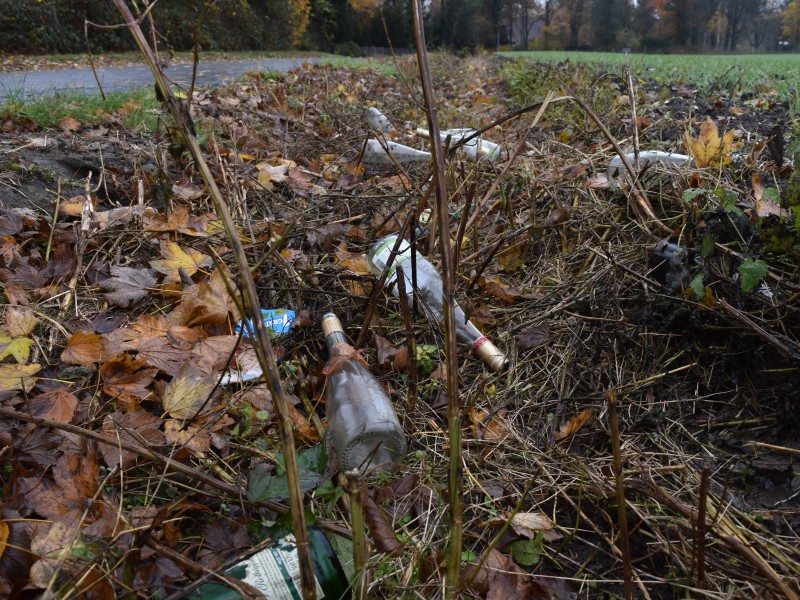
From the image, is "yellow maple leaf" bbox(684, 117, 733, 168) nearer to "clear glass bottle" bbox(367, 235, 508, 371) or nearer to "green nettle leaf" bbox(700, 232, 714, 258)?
"green nettle leaf" bbox(700, 232, 714, 258)

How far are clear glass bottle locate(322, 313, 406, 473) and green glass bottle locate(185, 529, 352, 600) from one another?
247 mm

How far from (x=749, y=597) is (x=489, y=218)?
1.78 m

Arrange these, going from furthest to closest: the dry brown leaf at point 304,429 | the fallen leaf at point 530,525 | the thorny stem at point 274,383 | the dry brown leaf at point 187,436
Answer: the dry brown leaf at point 304,429
the dry brown leaf at point 187,436
the fallen leaf at point 530,525
the thorny stem at point 274,383

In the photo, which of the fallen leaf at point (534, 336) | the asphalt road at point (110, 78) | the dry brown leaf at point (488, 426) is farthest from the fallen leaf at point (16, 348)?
the asphalt road at point (110, 78)

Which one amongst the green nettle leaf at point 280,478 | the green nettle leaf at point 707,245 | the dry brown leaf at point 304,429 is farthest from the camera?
the green nettle leaf at point 707,245

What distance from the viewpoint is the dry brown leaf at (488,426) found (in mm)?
1517

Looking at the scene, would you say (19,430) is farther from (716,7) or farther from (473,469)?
(716,7)

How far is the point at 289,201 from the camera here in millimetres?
2709

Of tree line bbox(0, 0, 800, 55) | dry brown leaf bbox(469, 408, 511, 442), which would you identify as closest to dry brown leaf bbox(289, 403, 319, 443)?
dry brown leaf bbox(469, 408, 511, 442)

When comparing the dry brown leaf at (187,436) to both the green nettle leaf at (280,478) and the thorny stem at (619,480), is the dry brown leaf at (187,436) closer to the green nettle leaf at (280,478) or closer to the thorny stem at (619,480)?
the green nettle leaf at (280,478)

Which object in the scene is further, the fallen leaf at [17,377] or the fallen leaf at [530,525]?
the fallen leaf at [17,377]

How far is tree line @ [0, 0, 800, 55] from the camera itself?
1461 centimetres

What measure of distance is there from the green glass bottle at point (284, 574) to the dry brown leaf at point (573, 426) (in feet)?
2.33

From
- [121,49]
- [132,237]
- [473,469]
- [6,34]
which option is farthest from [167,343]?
[121,49]
